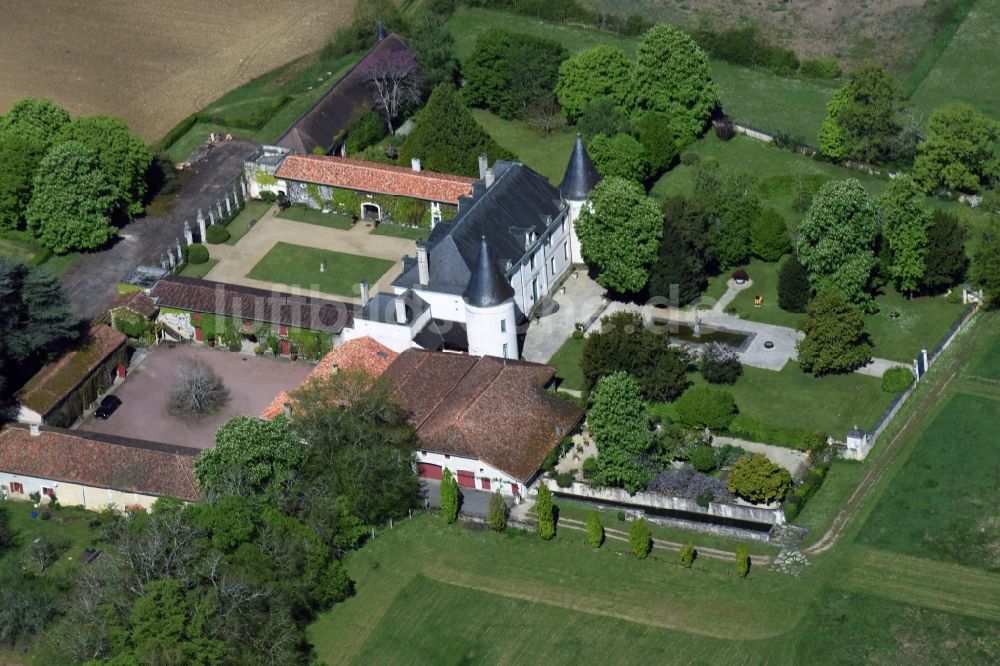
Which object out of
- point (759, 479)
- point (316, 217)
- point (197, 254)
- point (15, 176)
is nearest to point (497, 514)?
point (759, 479)

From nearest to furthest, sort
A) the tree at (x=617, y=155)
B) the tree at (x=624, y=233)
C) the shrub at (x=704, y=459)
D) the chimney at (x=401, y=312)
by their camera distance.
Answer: the shrub at (x=704, y=459)
the chimney at (x=401, y=312)
the tree at (x=624, y=233)
the tree at (x=617, y=155)

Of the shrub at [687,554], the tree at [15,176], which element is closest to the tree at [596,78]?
the tree at [15,176]

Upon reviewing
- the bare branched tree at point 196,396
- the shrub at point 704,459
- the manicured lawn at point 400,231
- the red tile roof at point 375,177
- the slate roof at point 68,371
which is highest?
the red tile roof at point 375,177

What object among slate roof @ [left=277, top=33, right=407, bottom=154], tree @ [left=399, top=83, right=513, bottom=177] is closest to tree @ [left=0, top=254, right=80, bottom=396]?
slate roof @ [left=277, top=33, right=407, bottom=154]

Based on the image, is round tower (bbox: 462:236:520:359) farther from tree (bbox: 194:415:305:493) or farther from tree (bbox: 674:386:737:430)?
tree (bbox: 194:415:305:493)

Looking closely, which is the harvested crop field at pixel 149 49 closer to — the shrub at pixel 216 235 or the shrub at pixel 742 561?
the shrub at pixel 216 235

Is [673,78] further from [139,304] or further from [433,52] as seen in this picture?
[139,304]

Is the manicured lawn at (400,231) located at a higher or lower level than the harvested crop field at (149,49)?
lower
